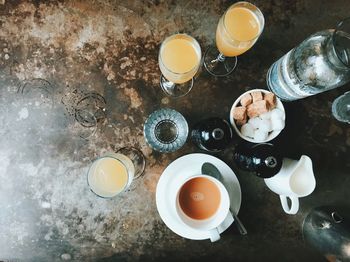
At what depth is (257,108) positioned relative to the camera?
1364 millimetres

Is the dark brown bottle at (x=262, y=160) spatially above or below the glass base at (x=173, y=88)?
below

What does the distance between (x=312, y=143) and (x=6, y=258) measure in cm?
121

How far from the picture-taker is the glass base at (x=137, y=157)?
1448mm

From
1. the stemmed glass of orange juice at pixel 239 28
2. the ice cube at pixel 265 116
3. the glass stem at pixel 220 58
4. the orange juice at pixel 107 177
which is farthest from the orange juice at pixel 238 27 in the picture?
the orange juice at pixel 107 177

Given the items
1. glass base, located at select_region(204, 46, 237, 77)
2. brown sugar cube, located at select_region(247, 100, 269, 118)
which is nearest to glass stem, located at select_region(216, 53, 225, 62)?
glass base, located at select_region(204, 46, 237, 77)

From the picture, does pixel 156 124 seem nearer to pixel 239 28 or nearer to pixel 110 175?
pixel 110 175

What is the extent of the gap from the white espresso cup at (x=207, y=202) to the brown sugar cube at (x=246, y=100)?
30 cm

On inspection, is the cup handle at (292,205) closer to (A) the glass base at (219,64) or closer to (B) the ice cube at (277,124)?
(B) the ice cube at (277,124)

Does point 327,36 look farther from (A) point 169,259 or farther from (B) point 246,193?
(A) point 169,259

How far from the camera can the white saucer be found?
1.40m

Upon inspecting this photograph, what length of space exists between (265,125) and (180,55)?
1.23 feet

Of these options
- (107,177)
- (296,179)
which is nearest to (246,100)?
(296,179)

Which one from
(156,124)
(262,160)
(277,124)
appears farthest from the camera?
(156,124)

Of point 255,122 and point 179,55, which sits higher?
point 179,55
